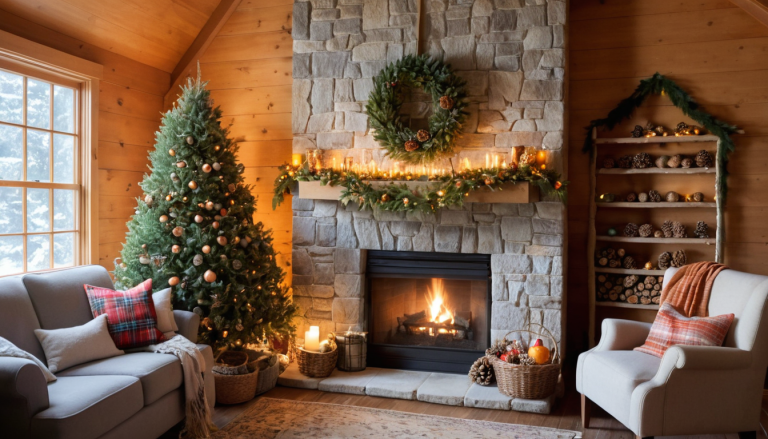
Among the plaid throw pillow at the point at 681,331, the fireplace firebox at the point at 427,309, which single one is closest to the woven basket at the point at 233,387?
the fireplace firebox at the point at 427,309

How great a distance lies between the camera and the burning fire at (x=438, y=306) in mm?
4719

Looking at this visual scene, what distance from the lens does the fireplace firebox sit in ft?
15.0

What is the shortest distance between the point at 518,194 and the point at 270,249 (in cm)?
177

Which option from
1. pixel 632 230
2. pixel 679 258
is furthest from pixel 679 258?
pixel 632 230

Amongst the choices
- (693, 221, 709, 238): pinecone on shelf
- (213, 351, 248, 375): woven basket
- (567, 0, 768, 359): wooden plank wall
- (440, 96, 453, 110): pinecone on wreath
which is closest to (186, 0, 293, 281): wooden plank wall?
(213, 351, 248, 375): woven basket

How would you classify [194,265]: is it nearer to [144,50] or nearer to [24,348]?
[24,348]

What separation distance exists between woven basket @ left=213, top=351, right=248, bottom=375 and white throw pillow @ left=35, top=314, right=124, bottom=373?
0.79 metres

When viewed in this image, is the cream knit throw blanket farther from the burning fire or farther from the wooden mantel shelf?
the burning fire

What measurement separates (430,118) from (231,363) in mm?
2204

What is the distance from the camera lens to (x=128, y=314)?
3.48 m

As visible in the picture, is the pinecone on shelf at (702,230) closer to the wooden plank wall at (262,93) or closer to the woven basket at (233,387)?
the wooden plank wall at (262,93)

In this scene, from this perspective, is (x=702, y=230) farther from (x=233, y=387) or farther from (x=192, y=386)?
(x=192, y=386)

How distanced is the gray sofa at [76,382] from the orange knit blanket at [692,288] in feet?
9.17

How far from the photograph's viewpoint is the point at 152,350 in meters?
3.44
